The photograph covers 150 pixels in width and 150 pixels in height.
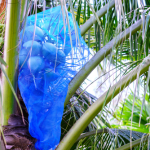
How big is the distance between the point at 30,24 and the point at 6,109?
0.43 meters

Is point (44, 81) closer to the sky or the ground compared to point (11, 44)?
closer to the ground

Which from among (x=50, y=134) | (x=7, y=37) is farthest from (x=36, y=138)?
(x=7, y=37)

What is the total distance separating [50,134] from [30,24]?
542 mm

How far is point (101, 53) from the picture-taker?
1129mm

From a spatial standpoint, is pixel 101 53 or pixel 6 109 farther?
pixel 101 53

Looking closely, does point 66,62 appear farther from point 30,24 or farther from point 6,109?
point 6,109

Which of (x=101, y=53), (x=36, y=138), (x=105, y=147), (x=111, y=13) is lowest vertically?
(x=105, y=147)

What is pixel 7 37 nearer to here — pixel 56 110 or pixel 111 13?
pixel 56 110

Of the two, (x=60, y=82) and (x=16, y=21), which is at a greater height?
(x=16, y=21)

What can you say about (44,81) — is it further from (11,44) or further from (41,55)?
(11,44)

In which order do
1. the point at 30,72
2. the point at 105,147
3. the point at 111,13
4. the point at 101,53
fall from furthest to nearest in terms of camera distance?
1. the point at 105,147
2. the point at 111,13
3. the point at 101,53
4. the point at 30,72

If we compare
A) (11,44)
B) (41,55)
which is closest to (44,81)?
(41,55)

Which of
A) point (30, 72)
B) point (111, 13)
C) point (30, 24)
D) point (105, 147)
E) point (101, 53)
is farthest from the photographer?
point (105, 147)

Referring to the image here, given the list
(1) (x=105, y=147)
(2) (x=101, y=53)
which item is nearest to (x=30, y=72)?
(2) (x=101, y=53)
